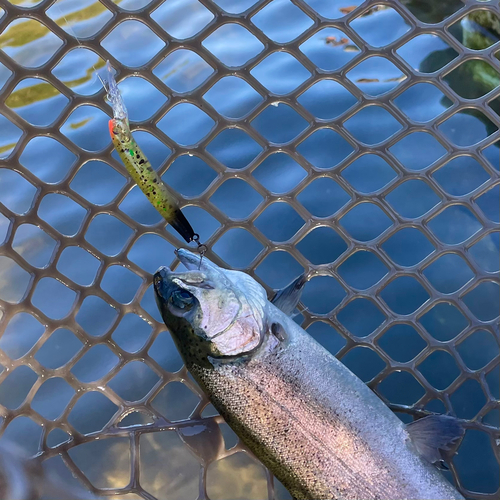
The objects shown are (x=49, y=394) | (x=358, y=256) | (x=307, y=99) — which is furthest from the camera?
(x=307, y=99)

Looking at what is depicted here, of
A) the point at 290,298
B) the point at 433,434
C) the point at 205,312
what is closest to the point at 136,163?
the point at 205,312

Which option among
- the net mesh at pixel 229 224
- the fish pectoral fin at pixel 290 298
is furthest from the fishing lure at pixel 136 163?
the net mesh at pixel 229 224

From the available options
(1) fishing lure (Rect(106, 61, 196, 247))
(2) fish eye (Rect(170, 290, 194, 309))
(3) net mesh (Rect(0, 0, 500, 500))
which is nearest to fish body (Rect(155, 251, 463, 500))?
(2) fish eye (Rect(170, 290, 194, 309))

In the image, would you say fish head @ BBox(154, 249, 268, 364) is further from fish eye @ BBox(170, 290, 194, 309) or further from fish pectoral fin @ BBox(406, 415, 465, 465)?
fish pectoral fin @ BBox(406, 415, 465, 465)

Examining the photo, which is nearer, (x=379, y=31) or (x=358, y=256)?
(x=358, y=256)

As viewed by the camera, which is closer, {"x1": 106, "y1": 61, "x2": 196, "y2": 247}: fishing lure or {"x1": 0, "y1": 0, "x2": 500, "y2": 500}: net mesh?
{"x1": 106, "y1": 61, "x2": 196, "y2": 247}: fishing lure

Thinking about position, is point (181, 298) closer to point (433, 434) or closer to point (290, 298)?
point (290, 298)

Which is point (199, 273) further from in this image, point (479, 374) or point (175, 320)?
point (479, 374)

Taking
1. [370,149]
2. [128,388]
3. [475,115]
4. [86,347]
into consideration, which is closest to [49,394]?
[128,388]
